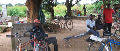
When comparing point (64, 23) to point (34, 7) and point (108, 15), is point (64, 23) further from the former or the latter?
point (108, 15)

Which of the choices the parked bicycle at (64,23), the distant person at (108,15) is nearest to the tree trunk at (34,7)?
the parked bicycle at (64,23)

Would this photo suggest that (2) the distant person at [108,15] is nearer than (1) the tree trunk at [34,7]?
Yes

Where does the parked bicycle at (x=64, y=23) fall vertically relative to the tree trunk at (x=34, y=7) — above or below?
below

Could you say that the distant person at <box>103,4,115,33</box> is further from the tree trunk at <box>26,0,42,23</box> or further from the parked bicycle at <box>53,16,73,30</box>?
the parked bicycle at <box>53,16,73,30</box>

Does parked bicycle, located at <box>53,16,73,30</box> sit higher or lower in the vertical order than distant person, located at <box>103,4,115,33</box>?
lower

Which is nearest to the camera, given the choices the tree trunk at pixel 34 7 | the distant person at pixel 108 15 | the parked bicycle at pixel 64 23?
the distant person at pixel 108 15

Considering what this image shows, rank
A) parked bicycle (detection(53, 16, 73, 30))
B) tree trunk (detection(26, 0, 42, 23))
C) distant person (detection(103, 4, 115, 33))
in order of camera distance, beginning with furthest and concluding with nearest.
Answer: parked bicycle (detection(53, 16, 73, 30)), tree trunk (detection(26, 0, 42, 23)), distant person (detection(103, 4, 115, 33))

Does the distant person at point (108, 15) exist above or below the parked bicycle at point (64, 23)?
above

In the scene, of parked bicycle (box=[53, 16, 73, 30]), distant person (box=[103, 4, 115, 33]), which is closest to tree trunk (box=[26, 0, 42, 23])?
parked bicycle (box=[53, 16, 73, 30])

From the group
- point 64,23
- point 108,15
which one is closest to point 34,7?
point 64,23

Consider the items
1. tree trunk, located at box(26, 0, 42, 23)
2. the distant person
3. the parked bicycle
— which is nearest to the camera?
the distant person

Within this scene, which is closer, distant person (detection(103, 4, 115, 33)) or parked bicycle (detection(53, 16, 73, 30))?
distant person (detection(103, 4, 115, 33))

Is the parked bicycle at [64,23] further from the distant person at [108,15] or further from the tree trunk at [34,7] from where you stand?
the distant person at [108,15]

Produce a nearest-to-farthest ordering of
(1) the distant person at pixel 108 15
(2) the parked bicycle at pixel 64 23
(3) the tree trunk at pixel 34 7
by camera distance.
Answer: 1. (1) the distant person at pixel 108 15
2. (3) the tree trunk at pixel 34 7
3. (2) the parked bicycle at pixel 64 23
